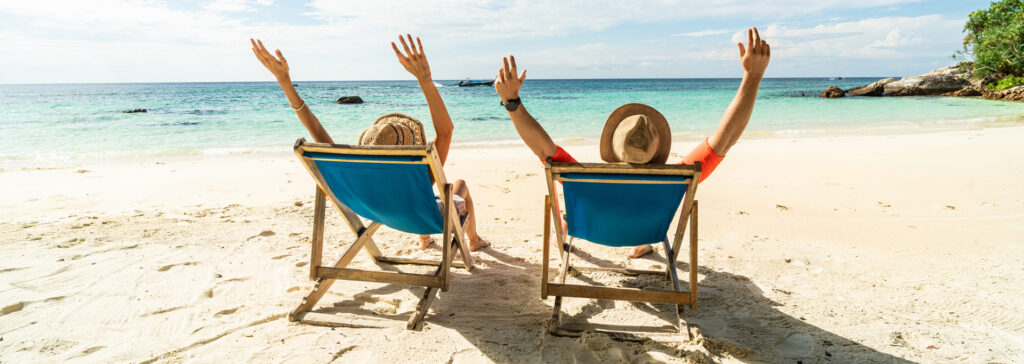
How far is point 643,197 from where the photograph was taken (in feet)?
7.22

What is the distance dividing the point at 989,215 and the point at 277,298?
5.38m

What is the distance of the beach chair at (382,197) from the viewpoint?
226 cm

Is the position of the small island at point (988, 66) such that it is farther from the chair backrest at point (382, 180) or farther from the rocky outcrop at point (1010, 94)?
the chair backrest at point (382, 180)

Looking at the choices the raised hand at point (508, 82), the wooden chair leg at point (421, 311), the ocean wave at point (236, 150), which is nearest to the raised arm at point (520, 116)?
the raised hand at point (508, 82)

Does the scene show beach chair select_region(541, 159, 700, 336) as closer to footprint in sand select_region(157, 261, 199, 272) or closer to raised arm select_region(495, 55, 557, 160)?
raised arm select_region(495, 55, 557, 160)

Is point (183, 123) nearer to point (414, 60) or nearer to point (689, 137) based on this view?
A: point (689, 137)

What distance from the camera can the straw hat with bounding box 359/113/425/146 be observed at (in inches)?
108

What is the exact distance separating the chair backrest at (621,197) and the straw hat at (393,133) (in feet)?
2.94

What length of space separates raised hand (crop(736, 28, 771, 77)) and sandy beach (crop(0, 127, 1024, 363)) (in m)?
1.23

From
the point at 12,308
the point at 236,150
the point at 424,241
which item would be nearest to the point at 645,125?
the point at 424,241

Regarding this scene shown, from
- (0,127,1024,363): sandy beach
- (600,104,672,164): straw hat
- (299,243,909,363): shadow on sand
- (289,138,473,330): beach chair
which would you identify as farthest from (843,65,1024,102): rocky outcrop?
(289,138,473,330): beach chair

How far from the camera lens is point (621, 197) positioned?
2.22 m

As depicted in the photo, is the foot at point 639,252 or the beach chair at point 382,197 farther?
the foot at point 639,252

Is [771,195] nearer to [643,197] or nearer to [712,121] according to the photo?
[643,197]
